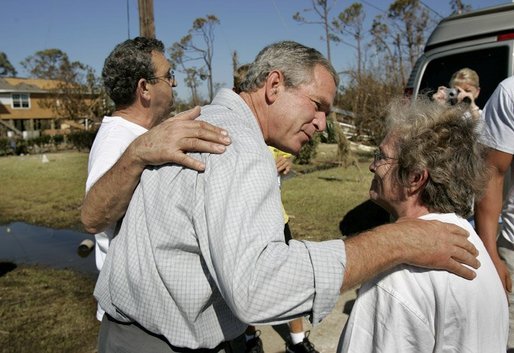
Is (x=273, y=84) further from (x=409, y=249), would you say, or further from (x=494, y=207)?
(x=494, y=207)

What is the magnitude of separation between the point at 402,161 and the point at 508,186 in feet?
4.11

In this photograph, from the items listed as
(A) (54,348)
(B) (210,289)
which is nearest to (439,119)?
(B) (210,289)

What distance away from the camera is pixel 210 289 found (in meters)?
1.41

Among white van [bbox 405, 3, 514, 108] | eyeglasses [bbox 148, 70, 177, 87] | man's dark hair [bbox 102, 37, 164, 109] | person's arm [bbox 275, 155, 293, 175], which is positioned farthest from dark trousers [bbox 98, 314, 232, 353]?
white van [bbox 405, 3, 514, 108]

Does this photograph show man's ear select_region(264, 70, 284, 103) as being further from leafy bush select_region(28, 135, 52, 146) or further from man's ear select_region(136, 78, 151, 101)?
leafy bush select_region(28, 135, 52, 146)

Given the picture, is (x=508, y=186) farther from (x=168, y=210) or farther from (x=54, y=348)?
(x=54, y=348)

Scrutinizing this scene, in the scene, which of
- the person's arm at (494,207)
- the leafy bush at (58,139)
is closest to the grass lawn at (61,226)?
the person's arm at (494,207)

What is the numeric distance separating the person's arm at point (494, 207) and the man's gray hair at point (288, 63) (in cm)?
120

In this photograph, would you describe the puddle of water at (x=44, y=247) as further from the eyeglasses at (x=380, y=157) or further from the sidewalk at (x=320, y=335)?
the eyeglasses at (x=380, y=157)

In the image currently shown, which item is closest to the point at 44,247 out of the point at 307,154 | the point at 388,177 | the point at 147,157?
the point at 147,157

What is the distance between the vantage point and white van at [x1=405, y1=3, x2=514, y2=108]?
13.9ft

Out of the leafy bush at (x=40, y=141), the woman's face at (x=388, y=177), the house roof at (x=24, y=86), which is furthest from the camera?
the house roof at (x=24, y=86)

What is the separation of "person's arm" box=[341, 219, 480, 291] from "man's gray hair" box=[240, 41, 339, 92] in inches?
25.6

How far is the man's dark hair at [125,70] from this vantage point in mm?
2582
